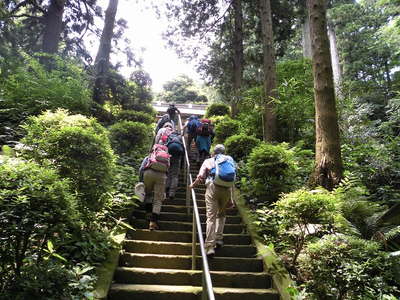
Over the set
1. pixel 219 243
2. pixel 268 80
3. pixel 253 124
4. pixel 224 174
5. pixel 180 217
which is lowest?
pixel 219 243

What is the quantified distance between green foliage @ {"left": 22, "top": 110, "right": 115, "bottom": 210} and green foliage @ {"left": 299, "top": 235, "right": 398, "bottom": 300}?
2927 millimetres

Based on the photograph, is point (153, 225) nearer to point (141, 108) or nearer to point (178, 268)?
point (178, 268)

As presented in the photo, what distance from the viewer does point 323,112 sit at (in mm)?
6312

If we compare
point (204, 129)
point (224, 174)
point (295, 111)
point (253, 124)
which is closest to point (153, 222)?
point (224, 174)

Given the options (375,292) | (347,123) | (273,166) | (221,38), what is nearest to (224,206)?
(273,166)

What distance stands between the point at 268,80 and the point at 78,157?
707 cm

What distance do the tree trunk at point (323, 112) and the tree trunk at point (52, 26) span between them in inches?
382

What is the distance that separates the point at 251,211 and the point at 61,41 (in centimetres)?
1291

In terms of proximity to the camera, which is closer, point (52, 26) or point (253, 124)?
point (253, 124)

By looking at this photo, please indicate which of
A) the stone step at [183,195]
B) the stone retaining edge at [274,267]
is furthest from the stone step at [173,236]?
the stone step at [183,195]

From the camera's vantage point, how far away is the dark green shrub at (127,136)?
31.5 ft

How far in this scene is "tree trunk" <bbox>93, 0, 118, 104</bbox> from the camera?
12.6 metres

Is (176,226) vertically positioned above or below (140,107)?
below

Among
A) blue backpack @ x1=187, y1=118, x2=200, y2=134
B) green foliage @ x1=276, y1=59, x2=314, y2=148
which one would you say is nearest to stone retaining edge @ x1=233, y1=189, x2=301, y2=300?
blue backpack @ x1=187, y1=118, x2=200, y2=134
